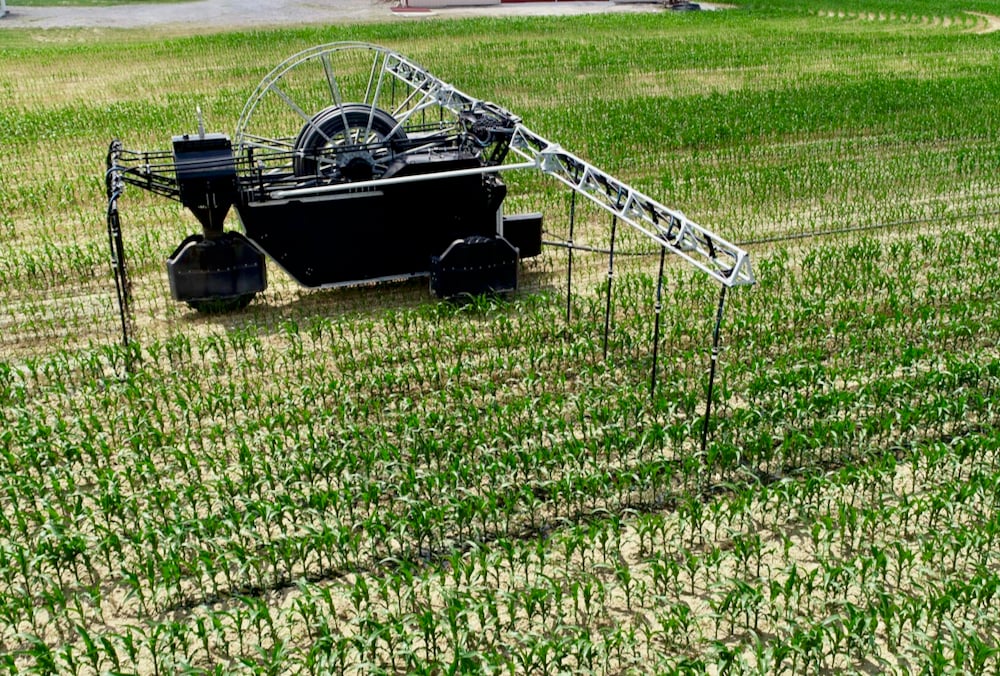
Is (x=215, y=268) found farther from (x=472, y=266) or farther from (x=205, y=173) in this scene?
(x=472, y=266)

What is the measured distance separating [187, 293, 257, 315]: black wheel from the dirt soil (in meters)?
30.8

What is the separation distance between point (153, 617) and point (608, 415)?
4.44 meters

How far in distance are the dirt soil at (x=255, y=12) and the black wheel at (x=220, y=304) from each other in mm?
30830

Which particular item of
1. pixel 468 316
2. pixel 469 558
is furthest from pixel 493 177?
pixel 469 558

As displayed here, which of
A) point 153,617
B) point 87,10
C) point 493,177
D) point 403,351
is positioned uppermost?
point 87,10

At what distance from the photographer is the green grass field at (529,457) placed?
290 inches

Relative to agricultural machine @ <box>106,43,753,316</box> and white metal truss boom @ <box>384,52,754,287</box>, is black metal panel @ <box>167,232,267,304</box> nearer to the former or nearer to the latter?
agricultural machine @ <box>106,43,753,316</box>

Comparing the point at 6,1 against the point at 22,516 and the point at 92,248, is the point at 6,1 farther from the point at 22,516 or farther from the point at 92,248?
the point at 22,516

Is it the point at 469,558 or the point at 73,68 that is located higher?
the point at 73,68

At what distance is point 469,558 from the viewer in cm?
827

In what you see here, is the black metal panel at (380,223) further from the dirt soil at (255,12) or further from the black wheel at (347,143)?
the dirt soil at (255,12)

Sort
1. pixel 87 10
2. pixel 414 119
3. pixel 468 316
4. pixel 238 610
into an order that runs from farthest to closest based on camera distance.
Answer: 1. pixel 87 10
2. pixel 414 119
3. pixel 468 316
4. pixel 238 610

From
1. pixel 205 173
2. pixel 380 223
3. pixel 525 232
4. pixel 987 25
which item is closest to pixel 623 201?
pixel 525 232

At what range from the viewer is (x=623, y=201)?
38.6 feet
